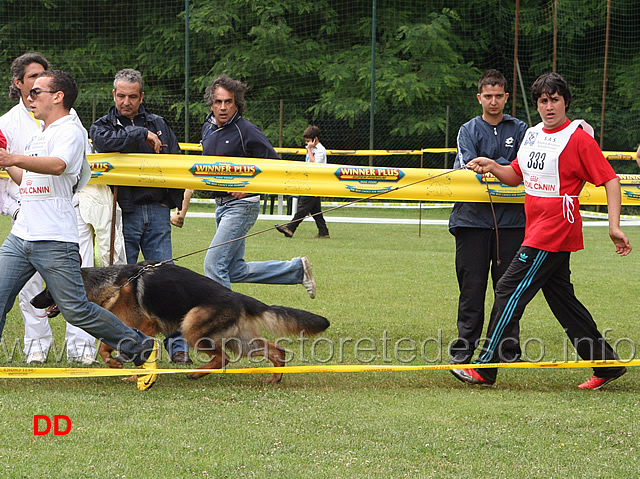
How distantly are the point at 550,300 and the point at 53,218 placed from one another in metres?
3.03

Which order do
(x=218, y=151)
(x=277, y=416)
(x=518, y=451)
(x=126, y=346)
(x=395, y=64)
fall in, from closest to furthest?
(x=518, y=451) → (x=277, y=416) → (x=126, y=346) → (x=218, y=151) → (x=395, y=64)

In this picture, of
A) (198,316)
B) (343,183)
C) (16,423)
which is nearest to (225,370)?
(198,316)

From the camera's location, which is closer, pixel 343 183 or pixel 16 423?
pixel 16 423

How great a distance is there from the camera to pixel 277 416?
13.6 feet

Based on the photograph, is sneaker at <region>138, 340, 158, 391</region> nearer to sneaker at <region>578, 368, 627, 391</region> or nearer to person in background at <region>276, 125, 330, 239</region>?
sneaker at <region>578, 368, 627, 391</region>

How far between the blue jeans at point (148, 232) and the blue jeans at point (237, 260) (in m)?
0.33

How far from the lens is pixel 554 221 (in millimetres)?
4688

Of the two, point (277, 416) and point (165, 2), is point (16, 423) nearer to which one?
point (277, 416)

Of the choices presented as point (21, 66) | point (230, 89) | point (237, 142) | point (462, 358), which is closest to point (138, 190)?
point (237, 142)

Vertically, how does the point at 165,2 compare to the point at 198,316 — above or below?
above

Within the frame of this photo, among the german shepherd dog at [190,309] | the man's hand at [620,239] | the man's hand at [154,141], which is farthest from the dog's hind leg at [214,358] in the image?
the man's hand at [620,239]

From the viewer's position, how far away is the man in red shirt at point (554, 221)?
4.64 metres

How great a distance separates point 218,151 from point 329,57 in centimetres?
1967

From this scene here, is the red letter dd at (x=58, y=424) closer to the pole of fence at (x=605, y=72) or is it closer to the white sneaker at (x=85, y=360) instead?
the white sneaker at (x=85, y=360)
